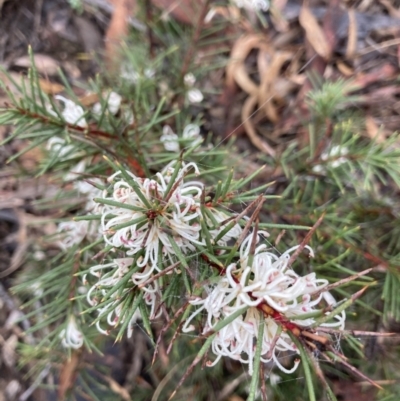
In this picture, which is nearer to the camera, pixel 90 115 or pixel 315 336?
pixel 315 336

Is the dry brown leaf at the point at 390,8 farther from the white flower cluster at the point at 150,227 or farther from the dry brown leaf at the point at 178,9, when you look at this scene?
the white flower cluster at the point at 150,227

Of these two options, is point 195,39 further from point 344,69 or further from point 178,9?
point 344,69

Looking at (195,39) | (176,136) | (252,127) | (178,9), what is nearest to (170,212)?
(176,136)

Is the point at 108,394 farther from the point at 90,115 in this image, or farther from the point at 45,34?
the point at 45,34

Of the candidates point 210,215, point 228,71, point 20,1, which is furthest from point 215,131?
point 210,215

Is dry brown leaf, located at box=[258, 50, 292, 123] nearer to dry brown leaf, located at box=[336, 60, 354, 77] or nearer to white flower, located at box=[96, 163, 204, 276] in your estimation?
dry brown leaf, located at box=[336, 60, 354, 77]

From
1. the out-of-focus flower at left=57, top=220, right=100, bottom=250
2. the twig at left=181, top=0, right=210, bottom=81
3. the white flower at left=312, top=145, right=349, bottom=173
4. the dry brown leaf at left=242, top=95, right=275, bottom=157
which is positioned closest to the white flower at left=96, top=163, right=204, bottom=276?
the out-of-focus flower at left=57, top=220, right=100, bottom=250
